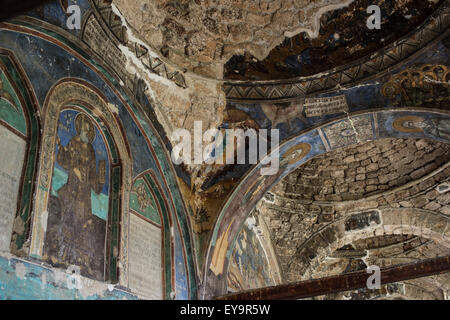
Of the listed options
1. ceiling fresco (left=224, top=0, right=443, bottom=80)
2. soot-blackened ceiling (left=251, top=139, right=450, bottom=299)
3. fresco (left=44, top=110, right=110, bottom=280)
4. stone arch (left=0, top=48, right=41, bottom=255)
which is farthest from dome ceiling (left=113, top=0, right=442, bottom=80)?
soot-blackened ceiling (left=251, top=139, right=450, bottom=299)

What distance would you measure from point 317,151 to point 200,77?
2.09 metres

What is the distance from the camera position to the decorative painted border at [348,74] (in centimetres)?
619

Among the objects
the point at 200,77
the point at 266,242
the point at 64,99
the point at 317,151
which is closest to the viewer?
the point at 64,99

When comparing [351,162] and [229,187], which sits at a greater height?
[351,162]

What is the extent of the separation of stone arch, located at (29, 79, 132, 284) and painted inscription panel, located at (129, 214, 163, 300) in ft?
0.67

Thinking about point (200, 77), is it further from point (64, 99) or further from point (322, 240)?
point (322, 240)

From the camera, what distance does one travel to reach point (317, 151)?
732 centimetres

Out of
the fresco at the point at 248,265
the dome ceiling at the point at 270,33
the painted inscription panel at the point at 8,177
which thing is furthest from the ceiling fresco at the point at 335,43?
the painted inscription panel at the point at 8,177

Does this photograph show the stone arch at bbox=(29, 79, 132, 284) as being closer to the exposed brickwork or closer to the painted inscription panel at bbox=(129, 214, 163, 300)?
the painted inscription panel at bbox=(129, 214, 163, 300)

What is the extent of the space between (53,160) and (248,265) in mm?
5070

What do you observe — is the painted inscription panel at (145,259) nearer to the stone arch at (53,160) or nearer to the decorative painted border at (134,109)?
the stone arch at (53,160)

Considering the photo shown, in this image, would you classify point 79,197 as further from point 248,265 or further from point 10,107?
point 248,265
